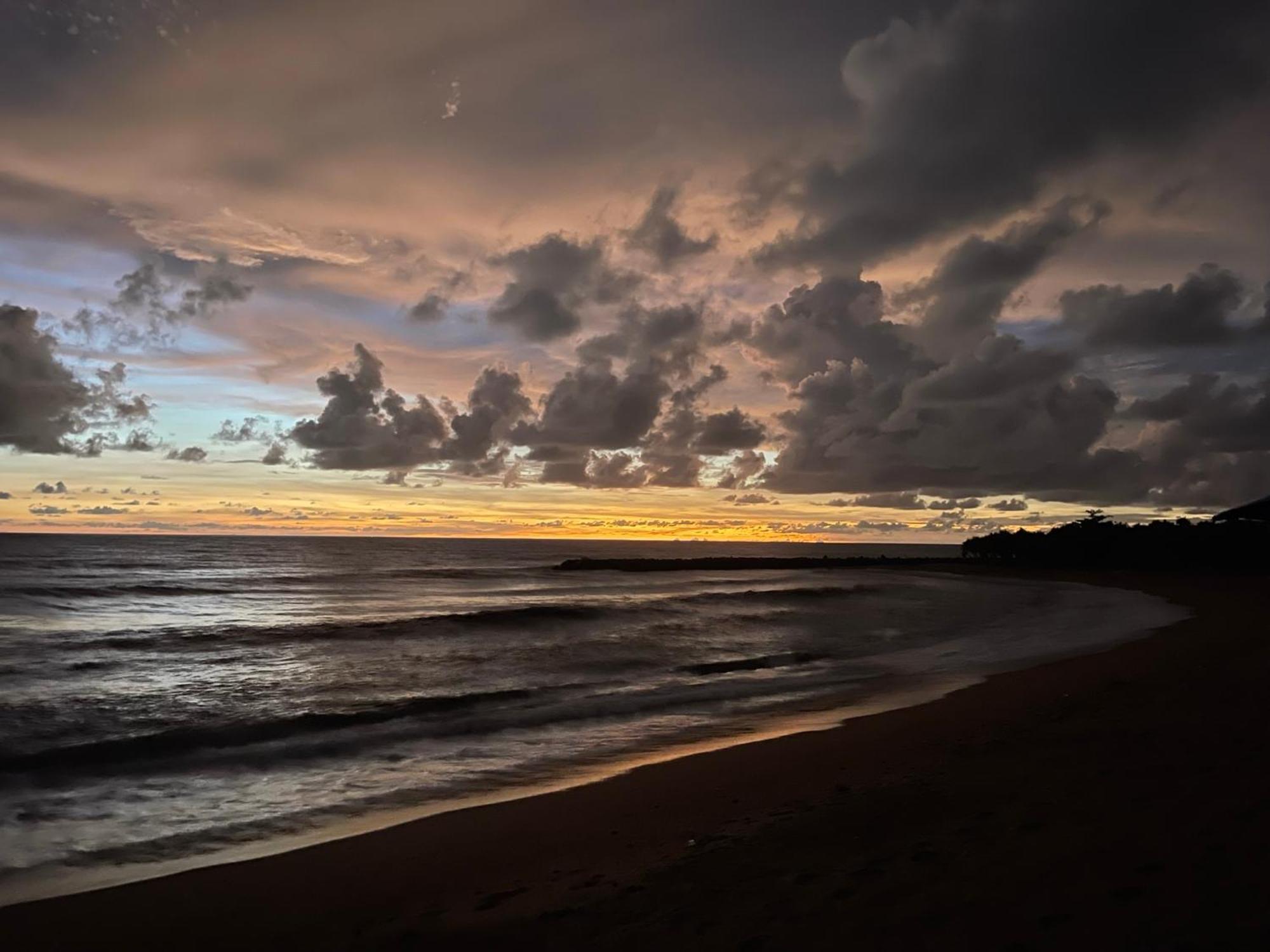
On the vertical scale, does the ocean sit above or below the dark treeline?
below

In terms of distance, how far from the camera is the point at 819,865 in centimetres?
556

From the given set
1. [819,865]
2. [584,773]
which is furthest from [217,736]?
[819,865]

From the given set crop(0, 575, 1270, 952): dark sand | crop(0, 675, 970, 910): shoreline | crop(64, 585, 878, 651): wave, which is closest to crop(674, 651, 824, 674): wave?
crop(0, 675, 970, 910): shoreline

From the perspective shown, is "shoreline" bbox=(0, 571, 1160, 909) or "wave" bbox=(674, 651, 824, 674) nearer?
"shoreline" bbox=(0, 571, 1160, 909)

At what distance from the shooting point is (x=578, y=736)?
12523 millimetres

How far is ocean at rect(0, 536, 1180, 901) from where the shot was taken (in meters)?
9.18

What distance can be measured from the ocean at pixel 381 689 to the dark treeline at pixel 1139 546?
28.6m

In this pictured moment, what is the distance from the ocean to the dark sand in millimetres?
1375

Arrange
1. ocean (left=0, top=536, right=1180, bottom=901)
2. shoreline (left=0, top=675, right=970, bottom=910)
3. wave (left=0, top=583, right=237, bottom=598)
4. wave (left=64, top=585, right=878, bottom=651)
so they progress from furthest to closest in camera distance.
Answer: wave (left=0, top=583, right=237, bottom=598) → wave (left=64, top=585, right=878, bottom=651) → ocean (left=0, top=536, right=1180, bottom=901) → shoreline (left=0, top=675, right=970, bottom=910)

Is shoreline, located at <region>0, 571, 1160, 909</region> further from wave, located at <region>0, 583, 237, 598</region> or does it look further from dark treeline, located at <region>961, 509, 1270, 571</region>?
dark treeline, located at <region>961, 509, 1270, 571</region>

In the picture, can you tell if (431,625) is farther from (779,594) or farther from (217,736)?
(779,594)

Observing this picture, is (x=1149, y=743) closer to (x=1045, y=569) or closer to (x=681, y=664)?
(x=681, y=664)

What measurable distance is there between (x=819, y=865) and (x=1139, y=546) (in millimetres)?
77660

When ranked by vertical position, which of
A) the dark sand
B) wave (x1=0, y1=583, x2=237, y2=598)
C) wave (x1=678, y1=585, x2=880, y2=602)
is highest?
the dark sand
